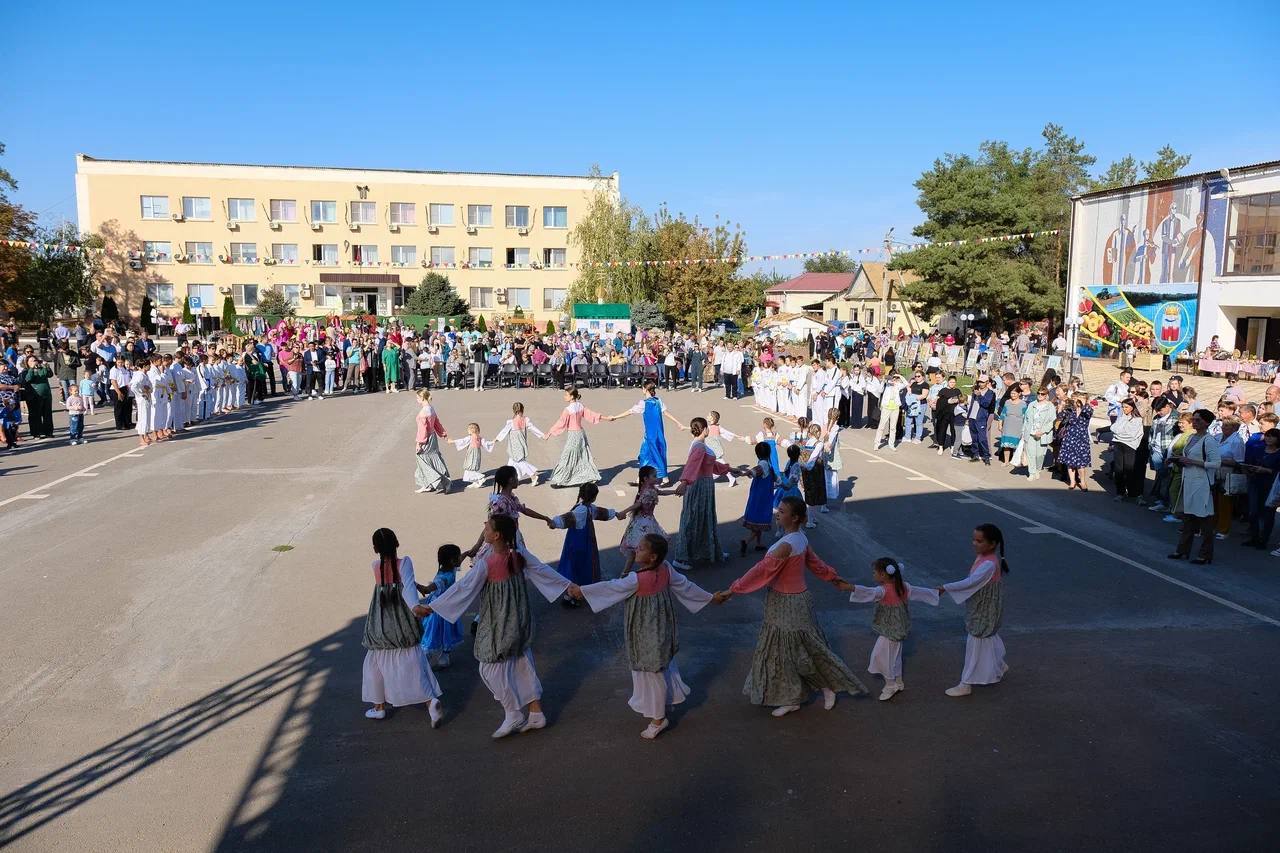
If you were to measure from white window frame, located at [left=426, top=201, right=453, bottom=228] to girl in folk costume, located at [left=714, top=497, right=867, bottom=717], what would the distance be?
49869 mm

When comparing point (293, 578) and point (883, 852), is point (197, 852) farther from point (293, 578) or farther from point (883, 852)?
point (293, 578)

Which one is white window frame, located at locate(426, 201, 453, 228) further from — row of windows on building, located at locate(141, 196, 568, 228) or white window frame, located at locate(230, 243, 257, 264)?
white window frame, located at locate(230, 243, 257, 264)

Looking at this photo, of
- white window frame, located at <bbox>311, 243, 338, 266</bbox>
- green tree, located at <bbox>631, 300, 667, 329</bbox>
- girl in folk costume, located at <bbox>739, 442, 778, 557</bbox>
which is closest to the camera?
girl in folk costume, located at <bbox>739, 442, 778, 557</bbox>

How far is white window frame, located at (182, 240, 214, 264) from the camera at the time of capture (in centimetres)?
5062

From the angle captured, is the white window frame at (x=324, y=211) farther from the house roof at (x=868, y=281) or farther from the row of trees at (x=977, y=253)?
the house roof at (x=868, y=281)

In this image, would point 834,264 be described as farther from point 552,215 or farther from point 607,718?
point 607,718

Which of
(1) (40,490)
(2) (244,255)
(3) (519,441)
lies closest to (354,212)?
(2) (244,255)

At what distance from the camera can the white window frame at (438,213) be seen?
5269 cm

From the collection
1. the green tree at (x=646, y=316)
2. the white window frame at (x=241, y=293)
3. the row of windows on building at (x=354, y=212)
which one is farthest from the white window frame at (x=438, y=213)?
the green tree at (x=646, y=316)

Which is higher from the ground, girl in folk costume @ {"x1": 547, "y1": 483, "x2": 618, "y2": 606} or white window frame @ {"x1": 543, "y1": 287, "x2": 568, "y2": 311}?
white window frame @ {"x1": 543, "y1": 287, "x2": 568, "y2": 311}

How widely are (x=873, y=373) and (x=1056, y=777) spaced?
52.3ft

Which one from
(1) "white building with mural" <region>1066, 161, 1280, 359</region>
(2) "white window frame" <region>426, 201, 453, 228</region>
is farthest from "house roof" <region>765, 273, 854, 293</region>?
(1) "white building with mural" <region>1066, 161, 1280, 359</region>

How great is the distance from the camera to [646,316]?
50.1 meters

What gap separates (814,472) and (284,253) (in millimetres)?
47532
